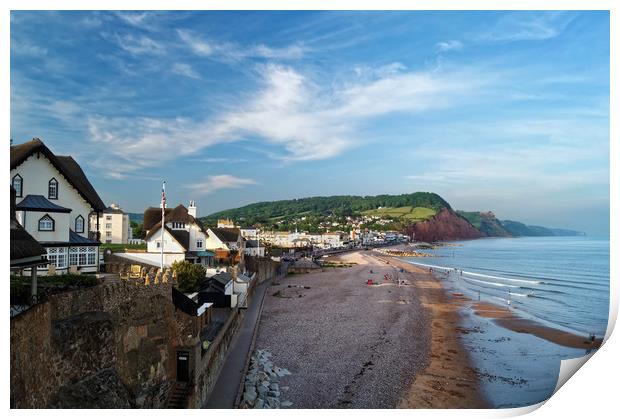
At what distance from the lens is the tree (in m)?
11.4

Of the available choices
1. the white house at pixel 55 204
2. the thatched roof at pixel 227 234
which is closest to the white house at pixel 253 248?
the thatched roof at pixel 227 234

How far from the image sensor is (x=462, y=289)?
83.1ft

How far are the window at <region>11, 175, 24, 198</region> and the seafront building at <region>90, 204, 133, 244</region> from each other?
335 centimetres

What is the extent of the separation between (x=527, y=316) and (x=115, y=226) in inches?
618

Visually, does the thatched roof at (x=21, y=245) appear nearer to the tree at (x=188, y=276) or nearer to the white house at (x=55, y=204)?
the white house at (x=55, y=204)

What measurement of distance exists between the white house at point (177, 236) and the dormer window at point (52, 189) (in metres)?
5.07

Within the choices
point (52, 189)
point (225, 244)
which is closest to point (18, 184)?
point (52, 189)

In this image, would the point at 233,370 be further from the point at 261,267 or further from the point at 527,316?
the point at 261,267

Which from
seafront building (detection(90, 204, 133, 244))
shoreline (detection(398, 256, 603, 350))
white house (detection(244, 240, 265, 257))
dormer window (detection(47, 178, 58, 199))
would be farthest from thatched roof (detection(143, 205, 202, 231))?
white house (detection(244, 240, 265, 257))

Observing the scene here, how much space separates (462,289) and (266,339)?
54.1 ft

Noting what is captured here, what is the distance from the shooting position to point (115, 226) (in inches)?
472

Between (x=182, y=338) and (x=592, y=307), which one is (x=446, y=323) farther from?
(x=182, y=338)
